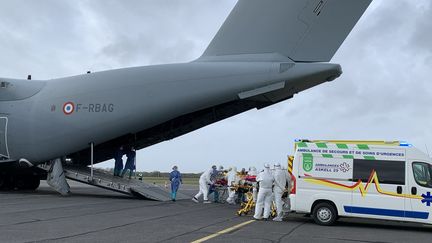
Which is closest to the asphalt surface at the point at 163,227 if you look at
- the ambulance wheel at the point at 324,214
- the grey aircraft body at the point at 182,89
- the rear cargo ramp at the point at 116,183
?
the ambulance wheel at the point at 324,214

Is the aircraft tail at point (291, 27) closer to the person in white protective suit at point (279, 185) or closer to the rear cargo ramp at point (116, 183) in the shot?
the person in white protective suit at point (279, 185)

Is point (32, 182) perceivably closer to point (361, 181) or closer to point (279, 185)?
point (279, 185)

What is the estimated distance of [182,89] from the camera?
18.0 meters

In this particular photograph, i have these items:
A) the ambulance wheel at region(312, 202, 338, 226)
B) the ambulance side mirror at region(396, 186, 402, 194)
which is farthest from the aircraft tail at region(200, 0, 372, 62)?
the ambulance wheel at region(312, 202, 338, 226)

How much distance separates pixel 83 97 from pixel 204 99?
529 cm

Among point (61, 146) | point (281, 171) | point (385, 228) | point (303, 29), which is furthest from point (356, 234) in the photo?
point (61, 146)

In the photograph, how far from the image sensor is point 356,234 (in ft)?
36.6

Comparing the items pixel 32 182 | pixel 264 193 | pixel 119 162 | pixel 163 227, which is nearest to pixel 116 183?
pixel 119 162

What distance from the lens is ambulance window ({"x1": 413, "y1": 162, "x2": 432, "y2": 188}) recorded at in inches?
488

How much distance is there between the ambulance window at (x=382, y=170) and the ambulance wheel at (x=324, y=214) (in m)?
1.04

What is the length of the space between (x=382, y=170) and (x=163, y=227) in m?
6.04

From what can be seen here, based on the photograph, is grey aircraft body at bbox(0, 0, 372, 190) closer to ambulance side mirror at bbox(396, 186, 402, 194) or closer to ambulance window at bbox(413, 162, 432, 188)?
ambulance window at bbox(413, 162, 432, 188)

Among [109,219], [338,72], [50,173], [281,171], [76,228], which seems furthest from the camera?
[50,173]

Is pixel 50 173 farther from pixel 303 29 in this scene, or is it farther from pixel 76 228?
pixel 303 29
